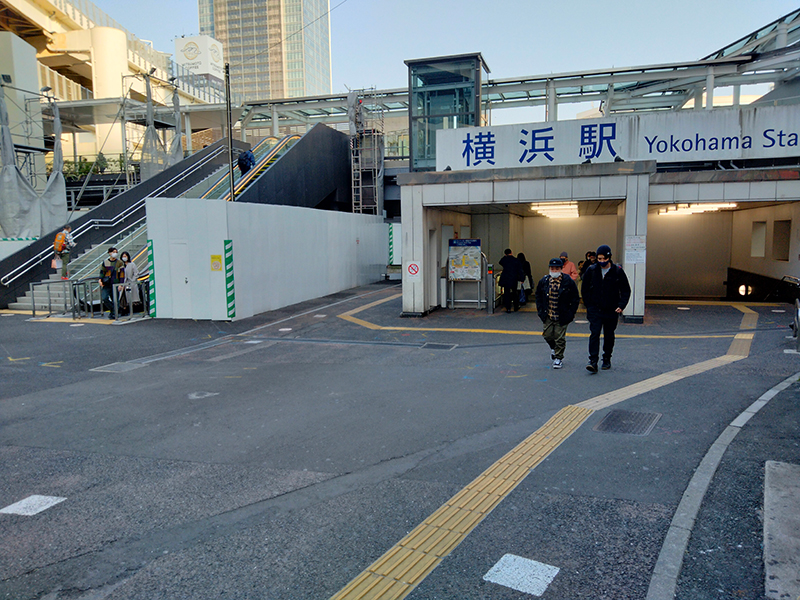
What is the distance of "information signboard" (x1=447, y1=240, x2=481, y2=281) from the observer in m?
15.3

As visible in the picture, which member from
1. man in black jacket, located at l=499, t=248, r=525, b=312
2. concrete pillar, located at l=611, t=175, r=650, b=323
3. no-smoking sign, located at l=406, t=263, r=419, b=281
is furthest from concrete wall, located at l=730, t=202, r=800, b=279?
no-smoking sign, located at l=406, t=263, r=419, b=281

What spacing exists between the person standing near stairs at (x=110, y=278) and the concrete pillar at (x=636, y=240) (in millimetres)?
13146

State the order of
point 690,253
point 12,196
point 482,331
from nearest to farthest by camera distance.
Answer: point 482,331
point 690,253
point 12,196

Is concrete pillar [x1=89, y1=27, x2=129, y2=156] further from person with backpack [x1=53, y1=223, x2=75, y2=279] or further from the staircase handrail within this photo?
person with backpack [x1=53, y1=223, x2=75, y2=279]

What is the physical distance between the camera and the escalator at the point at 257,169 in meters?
19.8

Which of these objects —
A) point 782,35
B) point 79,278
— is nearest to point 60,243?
point 79,278

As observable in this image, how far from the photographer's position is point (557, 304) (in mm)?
8906

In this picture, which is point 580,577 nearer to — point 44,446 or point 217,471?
point 217,471

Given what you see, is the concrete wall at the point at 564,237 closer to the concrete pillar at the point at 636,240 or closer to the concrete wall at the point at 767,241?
the concrete wall at the point at 767,241

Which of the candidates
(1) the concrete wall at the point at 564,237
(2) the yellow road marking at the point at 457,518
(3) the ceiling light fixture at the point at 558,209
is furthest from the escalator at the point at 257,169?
(2) the yellow road marking at the point at 457,518

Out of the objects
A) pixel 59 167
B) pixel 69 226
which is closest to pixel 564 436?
pixel 69 226

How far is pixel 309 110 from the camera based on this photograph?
34.0 m

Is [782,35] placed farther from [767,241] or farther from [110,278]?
[110,278]

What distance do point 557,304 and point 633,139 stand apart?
8065 mm
